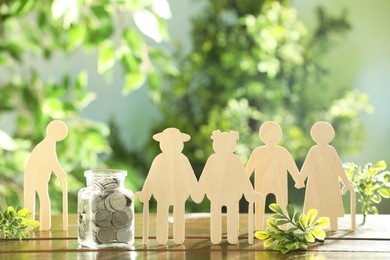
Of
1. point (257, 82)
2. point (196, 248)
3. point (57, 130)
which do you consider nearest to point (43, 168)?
point (57, 130)

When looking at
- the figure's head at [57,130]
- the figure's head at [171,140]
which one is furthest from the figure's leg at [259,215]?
the figure's head at [57,130]

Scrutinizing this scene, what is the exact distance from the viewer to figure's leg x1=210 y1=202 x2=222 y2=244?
1333 mm

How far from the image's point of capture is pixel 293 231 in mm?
1306

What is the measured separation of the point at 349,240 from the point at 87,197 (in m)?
0.52

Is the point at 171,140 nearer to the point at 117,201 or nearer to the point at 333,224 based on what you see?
the point at 117,201

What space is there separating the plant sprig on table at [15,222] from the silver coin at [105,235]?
0.17m

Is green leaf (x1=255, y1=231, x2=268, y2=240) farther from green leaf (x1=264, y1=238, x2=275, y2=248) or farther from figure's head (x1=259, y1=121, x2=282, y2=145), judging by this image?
figure's head (x1=259, y1=121, x2=282, y2=145)

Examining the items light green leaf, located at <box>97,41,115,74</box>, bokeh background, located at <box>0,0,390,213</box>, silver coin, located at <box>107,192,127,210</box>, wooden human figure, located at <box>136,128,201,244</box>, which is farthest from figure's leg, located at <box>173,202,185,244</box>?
bokeh background, located at <box>0,0,390,213</box>

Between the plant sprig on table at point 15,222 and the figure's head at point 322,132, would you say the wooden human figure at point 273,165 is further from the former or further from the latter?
the plant sprig on table at point 15,222

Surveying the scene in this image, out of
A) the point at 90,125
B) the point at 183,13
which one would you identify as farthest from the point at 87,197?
the point at 183,13

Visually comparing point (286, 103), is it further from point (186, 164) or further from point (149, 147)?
point (186, 164)

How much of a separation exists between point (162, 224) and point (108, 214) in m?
0.11

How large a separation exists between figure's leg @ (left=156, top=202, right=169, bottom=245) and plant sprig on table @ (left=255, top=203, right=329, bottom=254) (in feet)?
0.56

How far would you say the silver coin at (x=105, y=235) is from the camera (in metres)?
1.30
